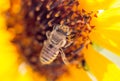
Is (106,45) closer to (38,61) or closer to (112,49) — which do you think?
(112,49)

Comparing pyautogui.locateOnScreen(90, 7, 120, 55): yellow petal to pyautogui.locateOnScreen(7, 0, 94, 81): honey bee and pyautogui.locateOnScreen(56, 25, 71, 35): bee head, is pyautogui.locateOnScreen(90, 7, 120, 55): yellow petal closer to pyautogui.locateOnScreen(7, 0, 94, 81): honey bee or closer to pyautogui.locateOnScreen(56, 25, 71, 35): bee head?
pyautogui.locateOnScreen(7, 0, 94, 81): honey bee

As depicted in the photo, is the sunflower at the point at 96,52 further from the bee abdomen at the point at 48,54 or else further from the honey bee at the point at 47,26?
the bee abdomen at the point at 48,54

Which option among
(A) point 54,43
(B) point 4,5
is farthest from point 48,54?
(B) point 4,5

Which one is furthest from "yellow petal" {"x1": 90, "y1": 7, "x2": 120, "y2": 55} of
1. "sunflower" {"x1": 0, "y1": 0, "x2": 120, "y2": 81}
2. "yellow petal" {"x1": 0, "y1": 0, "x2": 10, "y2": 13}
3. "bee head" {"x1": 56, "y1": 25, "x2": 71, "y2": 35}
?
"yellow petal" {"x1": 0, "y1": 0, "x2": 10, "y2": 13}

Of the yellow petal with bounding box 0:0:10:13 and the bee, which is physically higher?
the yellow petal with bounding box 0:0:10:13

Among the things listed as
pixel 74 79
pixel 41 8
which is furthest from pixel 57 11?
pixel 74 79
